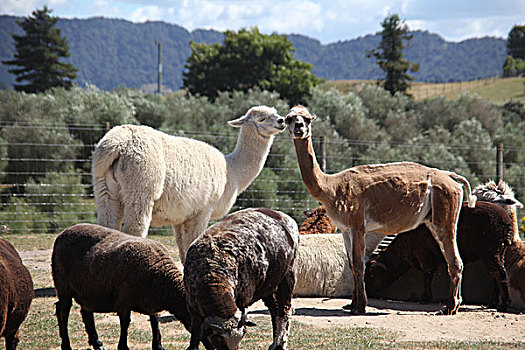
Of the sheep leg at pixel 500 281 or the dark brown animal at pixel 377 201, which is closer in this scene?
the dark brown animal at pixel 377 201

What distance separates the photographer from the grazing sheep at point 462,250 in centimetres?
778

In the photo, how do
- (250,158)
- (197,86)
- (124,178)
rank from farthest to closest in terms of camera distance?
(197,86)
(250,158)
(124,178)

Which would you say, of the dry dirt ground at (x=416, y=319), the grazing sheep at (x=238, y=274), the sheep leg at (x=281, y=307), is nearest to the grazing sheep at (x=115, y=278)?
the grazing sheep at (x=238, y=274)

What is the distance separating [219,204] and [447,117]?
23685mm

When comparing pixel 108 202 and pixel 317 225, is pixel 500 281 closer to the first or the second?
pixel 317 225

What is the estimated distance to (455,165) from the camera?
2056 centimetres

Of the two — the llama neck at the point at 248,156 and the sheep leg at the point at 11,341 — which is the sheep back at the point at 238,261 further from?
the llama neck at the point at 248,156

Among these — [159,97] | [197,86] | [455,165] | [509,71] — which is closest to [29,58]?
[197,86]

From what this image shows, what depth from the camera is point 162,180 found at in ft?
25.3

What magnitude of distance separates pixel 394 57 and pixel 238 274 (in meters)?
49.3

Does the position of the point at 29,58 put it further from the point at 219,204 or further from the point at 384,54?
the point at 219,204

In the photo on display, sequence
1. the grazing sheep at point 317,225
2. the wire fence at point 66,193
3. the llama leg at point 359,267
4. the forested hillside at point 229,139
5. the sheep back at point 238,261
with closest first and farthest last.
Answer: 1. the sheep back at point 238,261
2. the llama leg at point 359,267
3. the grazing sheep at point 317,225
4. the wire fence at point 66,193
5. the forested hillside at point 229,139

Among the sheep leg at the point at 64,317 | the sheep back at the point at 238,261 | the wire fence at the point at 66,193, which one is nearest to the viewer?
the sheep back at the point at 238,261

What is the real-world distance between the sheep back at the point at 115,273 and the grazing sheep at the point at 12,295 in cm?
40
